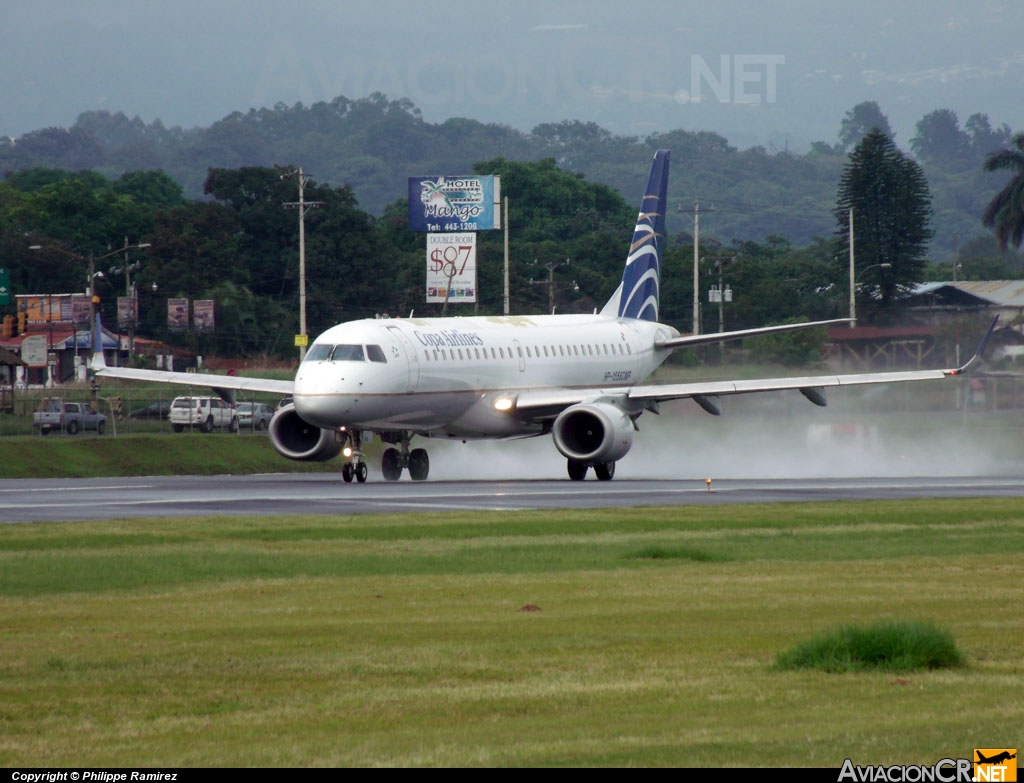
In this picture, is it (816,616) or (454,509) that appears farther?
(454,509)

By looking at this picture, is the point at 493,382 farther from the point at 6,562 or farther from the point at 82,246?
the point at 82,246

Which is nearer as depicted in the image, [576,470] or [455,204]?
[576,470]

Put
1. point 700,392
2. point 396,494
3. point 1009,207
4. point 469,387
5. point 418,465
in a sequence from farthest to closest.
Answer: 1. point 1009,207
2. point 700,392
3. point 418,465
4. point 469,387
5. point 396,494

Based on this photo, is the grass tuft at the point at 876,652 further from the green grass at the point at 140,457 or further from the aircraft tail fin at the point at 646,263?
the aircraft tail fin at the point at 646,263

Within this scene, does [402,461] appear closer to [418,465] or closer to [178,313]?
[418,465]

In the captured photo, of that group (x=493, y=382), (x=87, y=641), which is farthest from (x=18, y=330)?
(x=87, y=641)

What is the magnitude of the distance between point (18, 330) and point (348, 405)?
233 ft

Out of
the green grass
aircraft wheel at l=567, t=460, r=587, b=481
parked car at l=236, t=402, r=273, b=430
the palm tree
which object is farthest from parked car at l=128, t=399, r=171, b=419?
the palm tree

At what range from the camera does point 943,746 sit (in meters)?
10.0

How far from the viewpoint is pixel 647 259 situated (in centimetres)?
5288

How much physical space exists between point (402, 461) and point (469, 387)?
2548mm

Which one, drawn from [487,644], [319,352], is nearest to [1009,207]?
[319,352]

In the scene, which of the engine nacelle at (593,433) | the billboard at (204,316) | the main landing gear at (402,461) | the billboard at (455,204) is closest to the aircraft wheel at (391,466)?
the main landing gear at (402,461)

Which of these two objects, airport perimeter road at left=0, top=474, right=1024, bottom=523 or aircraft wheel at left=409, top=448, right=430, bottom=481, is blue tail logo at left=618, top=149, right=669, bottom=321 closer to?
aircraft wheel at left=409, top=448, right=430, bottom=481
